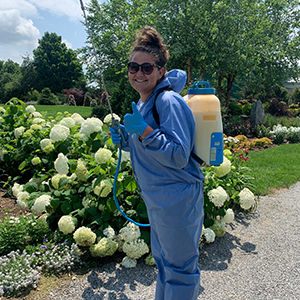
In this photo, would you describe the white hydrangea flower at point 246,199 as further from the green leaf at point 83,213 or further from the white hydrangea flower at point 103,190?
the green leaf at point 83,213

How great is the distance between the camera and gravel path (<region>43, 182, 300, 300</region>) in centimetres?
236

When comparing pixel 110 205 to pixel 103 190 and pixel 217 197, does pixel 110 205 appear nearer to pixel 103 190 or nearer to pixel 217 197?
pixel 103 190

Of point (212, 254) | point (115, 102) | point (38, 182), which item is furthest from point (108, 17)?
point (212, 254)

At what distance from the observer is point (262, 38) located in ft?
34.1

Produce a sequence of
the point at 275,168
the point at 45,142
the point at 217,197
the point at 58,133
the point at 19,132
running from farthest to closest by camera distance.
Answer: the point at 275,168, the point at 19,132, the point at 45,142, the point at 58,133, the point at 217,197

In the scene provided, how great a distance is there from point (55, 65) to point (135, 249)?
141 ft

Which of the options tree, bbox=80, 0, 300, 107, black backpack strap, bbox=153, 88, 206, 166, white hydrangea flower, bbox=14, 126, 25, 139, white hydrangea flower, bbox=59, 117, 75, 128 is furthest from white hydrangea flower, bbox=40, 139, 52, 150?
tree, bbox=80, 0, 300, 107

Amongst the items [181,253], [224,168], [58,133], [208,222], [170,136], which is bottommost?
[208,222]

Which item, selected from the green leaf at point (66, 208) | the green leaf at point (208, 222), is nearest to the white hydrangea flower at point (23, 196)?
the green leaf at point (66, 208)

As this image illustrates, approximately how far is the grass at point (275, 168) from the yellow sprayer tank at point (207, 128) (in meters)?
3.55

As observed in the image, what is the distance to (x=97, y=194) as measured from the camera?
2850 millimetres

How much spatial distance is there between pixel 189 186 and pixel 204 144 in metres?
0.27

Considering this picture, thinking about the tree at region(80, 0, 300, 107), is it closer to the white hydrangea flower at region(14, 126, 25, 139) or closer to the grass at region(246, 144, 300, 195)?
the grass at region(246, 144, 300, 195)

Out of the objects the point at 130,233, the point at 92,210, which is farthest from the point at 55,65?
the point at 130,233
